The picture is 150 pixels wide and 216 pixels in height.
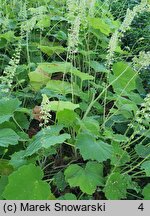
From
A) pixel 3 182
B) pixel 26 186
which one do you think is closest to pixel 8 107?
pixel 3 182

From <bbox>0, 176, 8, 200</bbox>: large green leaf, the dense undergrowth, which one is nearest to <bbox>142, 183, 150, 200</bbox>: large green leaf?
the dense undergrowth

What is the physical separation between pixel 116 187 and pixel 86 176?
0.17 metres

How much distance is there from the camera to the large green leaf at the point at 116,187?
2014mm

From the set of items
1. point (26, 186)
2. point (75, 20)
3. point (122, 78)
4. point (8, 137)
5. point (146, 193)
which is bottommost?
point (146, 193)

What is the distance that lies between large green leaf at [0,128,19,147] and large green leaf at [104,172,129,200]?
53 centimetres

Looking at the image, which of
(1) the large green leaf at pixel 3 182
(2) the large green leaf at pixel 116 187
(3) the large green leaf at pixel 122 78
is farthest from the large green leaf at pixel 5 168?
(3) the large green leaf at pixel 122 78

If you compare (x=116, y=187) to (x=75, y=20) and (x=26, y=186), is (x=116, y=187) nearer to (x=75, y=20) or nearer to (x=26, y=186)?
(x=26, y=186)

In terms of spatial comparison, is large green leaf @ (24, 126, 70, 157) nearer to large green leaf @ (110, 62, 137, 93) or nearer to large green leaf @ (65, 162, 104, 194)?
large green leaf @ (65, 162, 104, 194)

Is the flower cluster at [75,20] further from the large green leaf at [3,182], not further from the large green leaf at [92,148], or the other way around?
the large green leaf at [3,182]

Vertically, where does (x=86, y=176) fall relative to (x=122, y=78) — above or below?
below

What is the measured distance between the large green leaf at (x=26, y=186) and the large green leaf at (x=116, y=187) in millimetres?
348

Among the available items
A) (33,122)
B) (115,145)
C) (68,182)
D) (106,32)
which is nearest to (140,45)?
(106,32)

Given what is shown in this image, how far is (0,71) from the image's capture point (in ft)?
10.1

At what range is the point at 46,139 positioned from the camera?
1.96 m
